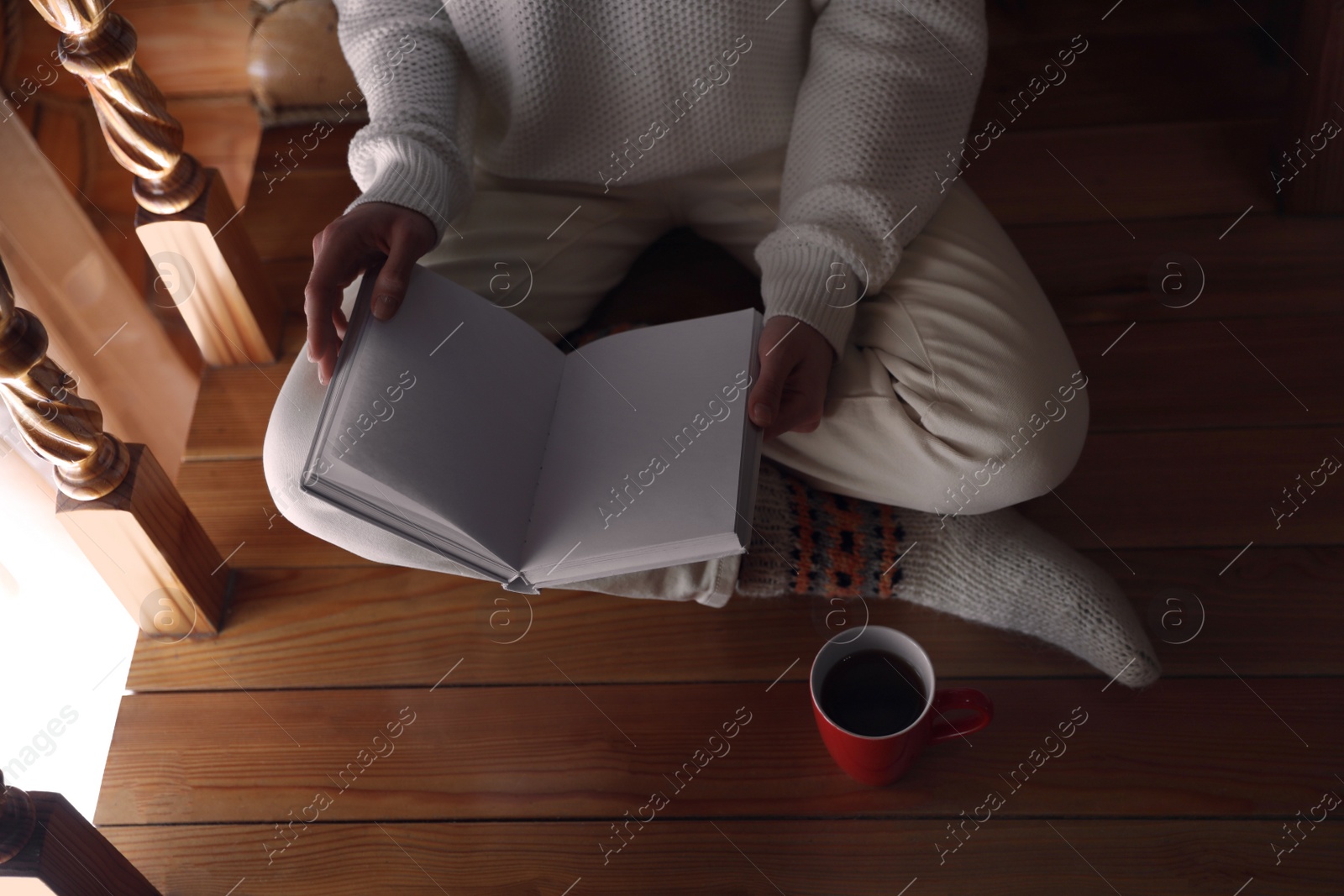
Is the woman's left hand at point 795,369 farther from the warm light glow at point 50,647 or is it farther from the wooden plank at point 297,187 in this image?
the wooden plank at point 297,187

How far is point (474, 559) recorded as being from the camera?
0.72 metres

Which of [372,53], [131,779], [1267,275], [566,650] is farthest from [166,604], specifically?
[1267,275]

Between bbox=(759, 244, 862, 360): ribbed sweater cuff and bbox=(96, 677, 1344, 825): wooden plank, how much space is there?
1.07ft

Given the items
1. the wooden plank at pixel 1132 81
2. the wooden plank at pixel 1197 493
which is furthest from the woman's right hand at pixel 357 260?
the wooden plank at pixel 1132 81

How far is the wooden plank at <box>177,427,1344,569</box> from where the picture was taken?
977 mm

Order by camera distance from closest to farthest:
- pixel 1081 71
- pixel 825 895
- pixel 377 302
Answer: pixel 377 302
pixel 825 895
pixel 1081 71

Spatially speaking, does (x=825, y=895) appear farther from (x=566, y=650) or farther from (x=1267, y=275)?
(x=1267, y=275)

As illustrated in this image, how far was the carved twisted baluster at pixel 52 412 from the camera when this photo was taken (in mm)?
743

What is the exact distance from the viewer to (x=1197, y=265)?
3.81ft

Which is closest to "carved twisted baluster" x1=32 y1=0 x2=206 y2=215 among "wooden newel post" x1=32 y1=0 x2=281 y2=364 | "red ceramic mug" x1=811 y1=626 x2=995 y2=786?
"wooden newel post" x1=32 y1=0 x2=281 y2=364

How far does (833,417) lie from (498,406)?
11.6 inches

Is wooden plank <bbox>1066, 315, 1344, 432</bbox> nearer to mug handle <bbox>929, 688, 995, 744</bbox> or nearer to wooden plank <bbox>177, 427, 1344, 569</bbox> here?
wooden plank <bbox>177, 427, 1344, 569</bbox>

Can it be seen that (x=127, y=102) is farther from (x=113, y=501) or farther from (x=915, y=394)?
(x=915, y=394)

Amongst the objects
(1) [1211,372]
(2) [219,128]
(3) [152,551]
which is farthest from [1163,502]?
(2) [219,128]
